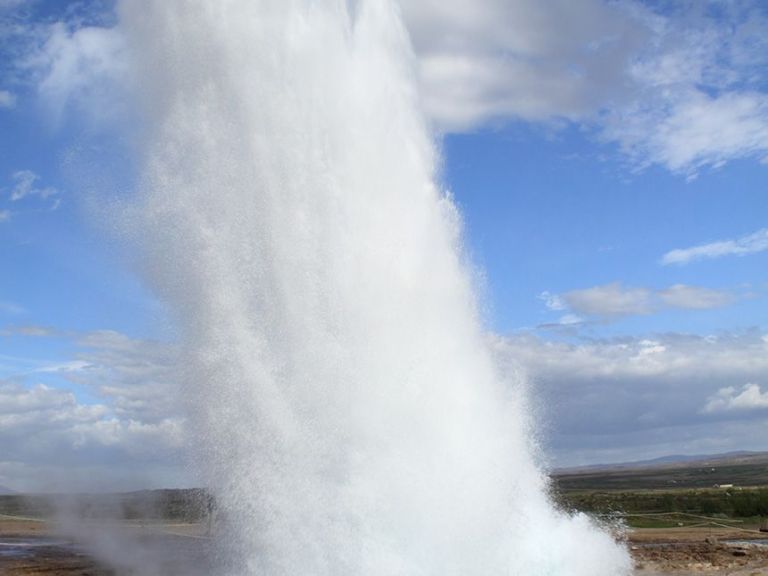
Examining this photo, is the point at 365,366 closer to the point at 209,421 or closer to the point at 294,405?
the point at 294,405

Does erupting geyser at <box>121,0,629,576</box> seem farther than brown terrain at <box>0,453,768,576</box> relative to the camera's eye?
No

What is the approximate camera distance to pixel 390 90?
18281mm

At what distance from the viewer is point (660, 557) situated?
2466 centimetres

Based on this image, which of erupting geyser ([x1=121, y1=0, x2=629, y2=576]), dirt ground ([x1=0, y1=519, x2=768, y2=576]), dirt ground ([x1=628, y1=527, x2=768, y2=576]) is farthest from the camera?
dirt ground ([x1=0, y1=519, x2=768, y2=576])

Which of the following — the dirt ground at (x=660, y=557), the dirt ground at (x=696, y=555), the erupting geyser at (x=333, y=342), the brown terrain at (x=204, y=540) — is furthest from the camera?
the brown terrain at (x=204, y=540)

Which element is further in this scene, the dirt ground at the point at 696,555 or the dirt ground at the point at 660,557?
the dirt ground at the point at 660,557

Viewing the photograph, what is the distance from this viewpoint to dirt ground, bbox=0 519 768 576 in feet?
71.0

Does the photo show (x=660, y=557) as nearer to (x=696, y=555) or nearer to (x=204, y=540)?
(x=696, y=555)

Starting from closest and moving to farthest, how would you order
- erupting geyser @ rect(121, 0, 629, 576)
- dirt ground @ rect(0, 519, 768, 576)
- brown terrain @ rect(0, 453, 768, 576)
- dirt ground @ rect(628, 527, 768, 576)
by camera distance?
erupting geyser @ rect(121, 0, 629, 576) → dirt ground @ rect(628, 527, 768, 576) → dirt ground @ rect(0, 519, 768, 576) → brown terrain @ rect(0, 453, 768, 576)

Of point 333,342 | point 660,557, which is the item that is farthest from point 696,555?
point 333,342

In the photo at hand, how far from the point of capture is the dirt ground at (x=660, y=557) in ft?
71.0

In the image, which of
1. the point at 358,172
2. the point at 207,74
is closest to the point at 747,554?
the point at 358,172

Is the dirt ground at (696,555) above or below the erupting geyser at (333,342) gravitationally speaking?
below

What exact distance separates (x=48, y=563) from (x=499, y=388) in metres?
16.1
